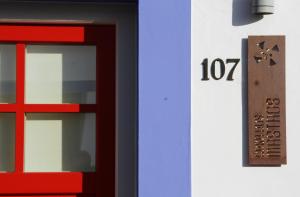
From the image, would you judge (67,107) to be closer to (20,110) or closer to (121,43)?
(20,110)

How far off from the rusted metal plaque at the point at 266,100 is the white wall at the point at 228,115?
5 centimetres

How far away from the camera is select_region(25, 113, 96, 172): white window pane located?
4.82m

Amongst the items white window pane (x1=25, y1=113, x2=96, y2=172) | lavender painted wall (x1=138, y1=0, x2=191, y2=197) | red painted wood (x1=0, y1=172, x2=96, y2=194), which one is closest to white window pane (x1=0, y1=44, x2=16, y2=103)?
white window pane (x1=25, y1=113, x2=96, y2=172)

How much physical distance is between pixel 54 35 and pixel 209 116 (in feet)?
3.84

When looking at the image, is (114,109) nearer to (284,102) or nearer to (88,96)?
(88,96)

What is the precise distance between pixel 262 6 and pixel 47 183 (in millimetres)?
1837

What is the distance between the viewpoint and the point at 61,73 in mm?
4871

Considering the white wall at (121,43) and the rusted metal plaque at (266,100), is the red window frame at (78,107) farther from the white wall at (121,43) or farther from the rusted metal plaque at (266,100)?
the rusted metal plaque at (266,100)

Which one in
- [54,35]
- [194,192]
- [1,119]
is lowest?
[194,192]

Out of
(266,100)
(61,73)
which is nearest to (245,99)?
(266,100)

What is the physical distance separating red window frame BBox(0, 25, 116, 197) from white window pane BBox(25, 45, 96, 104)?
0.17 feet

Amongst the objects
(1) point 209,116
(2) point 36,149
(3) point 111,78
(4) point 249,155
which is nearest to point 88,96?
(3) point 111,78

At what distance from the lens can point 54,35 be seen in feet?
15.7

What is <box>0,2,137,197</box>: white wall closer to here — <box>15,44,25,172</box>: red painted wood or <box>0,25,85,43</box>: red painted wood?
<box>0,25,85,43</box>: red painted wood
